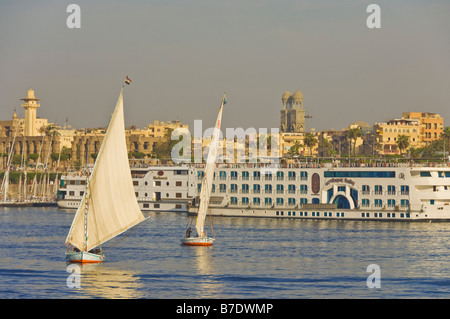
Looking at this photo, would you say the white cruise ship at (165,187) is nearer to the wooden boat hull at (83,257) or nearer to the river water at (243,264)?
the river water at (243,264)

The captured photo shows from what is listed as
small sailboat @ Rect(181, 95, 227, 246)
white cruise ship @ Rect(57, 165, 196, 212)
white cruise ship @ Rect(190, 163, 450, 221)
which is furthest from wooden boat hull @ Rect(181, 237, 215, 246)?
white cruise ship @ Rect(57, 165, 196, 212)

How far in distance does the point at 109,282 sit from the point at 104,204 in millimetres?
6275

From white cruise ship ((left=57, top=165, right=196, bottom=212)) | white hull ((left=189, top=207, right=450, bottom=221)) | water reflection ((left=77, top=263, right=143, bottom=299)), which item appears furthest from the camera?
white cruise ship ((left=57, top=165, right=196, bottom=212))

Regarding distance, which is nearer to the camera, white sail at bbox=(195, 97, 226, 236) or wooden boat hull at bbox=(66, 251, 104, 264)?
wooden boat hull at bbox=(66, 251, 104, 264)

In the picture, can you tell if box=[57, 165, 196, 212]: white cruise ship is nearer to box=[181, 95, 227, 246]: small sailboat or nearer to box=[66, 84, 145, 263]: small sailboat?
box=[181, 95, 227, 246]: small sailboat

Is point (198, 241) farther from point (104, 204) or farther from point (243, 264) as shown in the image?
point (104, 204)

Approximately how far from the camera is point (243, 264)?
4975 centimetres

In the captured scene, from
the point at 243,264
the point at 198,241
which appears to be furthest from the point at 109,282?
the point at 198,241

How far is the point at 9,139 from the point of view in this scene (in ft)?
595

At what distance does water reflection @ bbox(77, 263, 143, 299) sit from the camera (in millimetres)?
40594

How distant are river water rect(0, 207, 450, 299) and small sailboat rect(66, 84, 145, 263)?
1.50 m

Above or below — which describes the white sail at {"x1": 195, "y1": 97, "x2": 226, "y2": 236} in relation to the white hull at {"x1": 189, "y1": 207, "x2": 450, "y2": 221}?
above

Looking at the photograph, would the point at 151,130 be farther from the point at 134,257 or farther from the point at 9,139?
the point at 134,257

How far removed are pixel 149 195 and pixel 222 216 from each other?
33.6 feet
